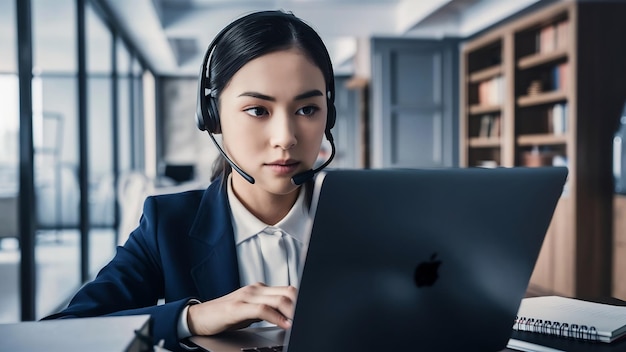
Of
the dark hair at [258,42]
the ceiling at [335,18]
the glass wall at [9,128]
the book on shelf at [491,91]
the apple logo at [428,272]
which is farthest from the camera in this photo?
the ceiling at [335,18]

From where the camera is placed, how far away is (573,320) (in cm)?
97

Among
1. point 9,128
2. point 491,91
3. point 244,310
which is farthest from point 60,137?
point 244,310

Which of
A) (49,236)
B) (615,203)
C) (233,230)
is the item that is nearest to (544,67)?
(615,203)

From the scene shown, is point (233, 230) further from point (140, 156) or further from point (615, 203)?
point (140, 156)

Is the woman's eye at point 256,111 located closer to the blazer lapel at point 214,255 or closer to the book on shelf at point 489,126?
the blazer lapel at point 214,255

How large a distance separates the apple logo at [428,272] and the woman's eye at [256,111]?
0.40 m

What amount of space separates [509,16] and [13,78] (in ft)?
12.4

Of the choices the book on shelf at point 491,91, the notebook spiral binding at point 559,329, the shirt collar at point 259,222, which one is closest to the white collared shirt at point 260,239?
the shirt collar at point 259,222

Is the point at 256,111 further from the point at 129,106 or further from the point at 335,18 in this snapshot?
the point at 129,106

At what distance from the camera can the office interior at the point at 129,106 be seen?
3.18 meters

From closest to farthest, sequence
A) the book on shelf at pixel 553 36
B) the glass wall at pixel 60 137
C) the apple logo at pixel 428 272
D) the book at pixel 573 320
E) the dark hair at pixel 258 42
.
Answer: the apple logo at pixel 428 272 < the book at pixel 573 320 < the dark hair at pixel 258 42 < the glass wall at pixel 60 137 < the book on shelf at pixel 553 36

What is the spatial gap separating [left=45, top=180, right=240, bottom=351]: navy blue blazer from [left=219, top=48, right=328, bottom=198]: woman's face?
0.45ft

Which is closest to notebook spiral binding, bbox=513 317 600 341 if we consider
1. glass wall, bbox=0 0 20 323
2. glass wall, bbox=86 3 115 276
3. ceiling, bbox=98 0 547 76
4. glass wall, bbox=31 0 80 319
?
glass wall, bbox=0 0 20 323

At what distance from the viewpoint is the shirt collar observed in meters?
1.11
